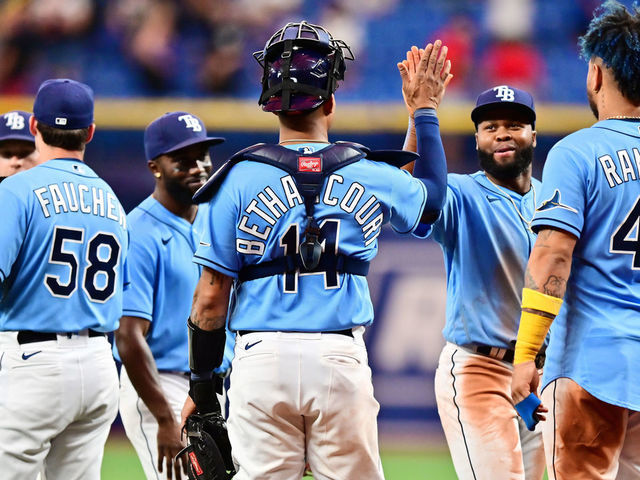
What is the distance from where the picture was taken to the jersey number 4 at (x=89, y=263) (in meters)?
4.11

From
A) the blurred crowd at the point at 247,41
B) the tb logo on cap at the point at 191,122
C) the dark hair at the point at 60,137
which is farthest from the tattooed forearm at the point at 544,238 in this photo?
the blurred crowd at the point at 247,41

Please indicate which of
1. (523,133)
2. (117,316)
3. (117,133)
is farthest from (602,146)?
(117,133)

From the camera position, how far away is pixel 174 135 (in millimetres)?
5094

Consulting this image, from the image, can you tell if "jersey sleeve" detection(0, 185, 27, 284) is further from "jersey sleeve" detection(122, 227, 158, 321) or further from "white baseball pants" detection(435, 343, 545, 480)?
"white baseball pants" detection(435, 343, 545, 480)

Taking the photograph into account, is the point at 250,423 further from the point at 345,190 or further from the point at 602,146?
the point at 602,146

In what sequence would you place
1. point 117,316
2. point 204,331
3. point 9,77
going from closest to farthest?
point 204,331 → point 117,316 → point 9,77

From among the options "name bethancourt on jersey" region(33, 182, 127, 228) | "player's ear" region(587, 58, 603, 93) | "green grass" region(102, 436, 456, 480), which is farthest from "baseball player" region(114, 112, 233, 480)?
"green grass" region(102, 436, 456, 480)

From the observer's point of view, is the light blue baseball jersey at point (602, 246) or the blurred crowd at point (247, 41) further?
the blurred crowd at point (247, 41)

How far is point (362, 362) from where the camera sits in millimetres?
3188

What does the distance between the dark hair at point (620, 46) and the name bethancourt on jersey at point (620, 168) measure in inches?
10.2

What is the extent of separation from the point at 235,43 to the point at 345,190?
28.8 feet

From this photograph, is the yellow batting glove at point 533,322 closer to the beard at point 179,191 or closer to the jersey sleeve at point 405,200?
the jersey sleeve at point 405,200

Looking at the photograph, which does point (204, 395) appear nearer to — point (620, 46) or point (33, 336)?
point (33, 336)

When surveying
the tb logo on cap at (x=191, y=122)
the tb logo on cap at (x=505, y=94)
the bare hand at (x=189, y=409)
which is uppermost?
the tb logo on cap at (x=505, y=94)
